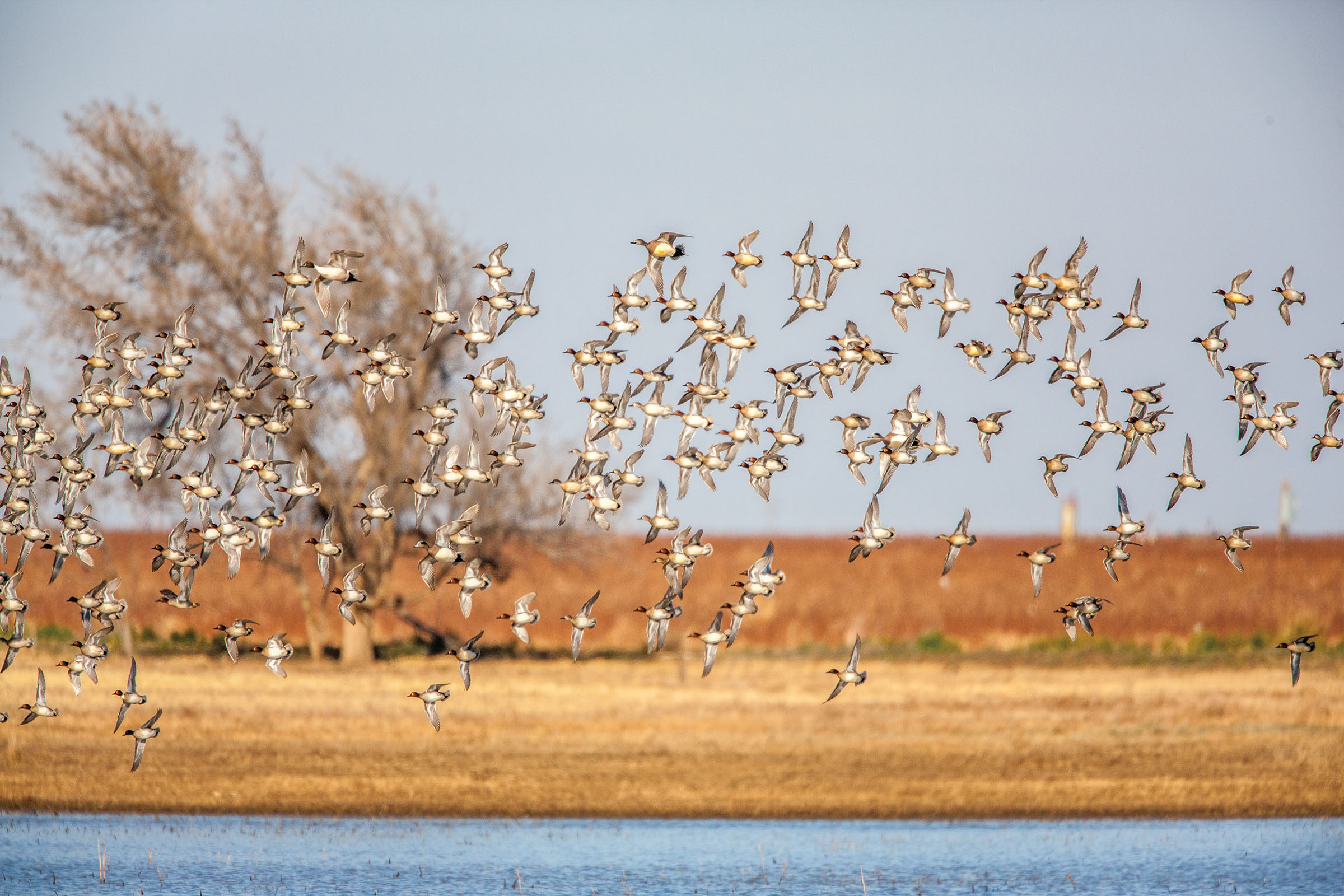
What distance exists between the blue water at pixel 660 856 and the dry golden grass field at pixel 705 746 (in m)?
0.99

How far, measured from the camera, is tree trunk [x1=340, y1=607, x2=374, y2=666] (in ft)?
149

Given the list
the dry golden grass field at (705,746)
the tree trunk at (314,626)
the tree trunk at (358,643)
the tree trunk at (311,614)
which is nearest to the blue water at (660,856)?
the dry golden grass field at (705,746)

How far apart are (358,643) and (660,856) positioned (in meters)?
24.0

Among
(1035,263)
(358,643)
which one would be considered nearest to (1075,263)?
(1035,263)

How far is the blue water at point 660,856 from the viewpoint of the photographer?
70.8ft

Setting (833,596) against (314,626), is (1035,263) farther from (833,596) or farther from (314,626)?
(833,596)

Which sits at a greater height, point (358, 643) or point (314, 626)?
point (314, 626)

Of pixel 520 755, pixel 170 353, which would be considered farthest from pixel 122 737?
pixel 170 353

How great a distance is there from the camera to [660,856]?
23.3m

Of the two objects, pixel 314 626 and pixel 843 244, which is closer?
pixel 843 244

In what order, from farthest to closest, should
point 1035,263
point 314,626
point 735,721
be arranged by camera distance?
point 314,626 → point 735,721 → point 1035,263

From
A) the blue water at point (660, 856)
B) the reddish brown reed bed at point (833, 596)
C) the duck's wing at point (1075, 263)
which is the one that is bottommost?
the blue water at point (660, 856)

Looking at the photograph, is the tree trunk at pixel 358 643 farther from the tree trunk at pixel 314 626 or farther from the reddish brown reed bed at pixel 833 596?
the reddish brown reed bed at pixel 833 596

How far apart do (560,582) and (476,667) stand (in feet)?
87.9
